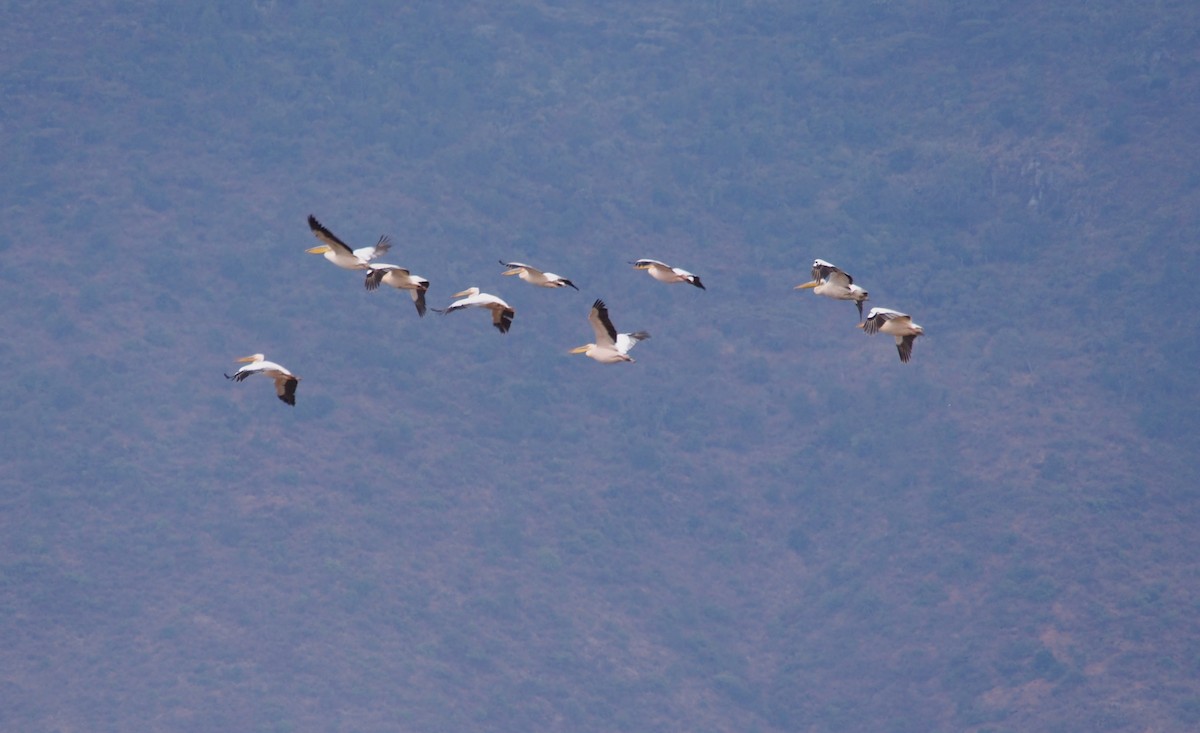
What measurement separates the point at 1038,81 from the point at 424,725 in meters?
55.0

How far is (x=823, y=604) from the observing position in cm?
9581

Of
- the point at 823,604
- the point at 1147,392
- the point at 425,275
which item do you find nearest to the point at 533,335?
the point at 425,275

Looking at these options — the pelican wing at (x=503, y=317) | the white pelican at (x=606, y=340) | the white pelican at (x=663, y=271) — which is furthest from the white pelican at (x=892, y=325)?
the pelican wing at (x=503, y=317)

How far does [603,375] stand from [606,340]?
66.8 metres

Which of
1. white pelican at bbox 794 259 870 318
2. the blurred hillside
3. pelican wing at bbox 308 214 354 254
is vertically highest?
white pelican at bbox 794 259 870 318

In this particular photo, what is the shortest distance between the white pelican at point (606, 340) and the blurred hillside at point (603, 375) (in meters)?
48.2

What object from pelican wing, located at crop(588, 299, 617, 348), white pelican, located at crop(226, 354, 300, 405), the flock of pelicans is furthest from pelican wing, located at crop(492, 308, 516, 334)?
white pelican, located at crop(226, 354, 300, 405)

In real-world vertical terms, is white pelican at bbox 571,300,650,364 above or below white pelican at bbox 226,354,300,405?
above

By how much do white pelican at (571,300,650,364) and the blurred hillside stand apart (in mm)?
48193

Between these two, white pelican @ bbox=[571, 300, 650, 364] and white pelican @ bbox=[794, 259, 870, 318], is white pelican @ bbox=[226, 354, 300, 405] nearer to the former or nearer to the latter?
white pelican @ bbox=[571, 300, 650, 364]

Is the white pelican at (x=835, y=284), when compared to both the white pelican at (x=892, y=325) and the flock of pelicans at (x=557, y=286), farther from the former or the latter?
the white pelican at (x=892, y=325)

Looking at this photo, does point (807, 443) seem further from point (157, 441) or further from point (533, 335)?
point (157, 441)

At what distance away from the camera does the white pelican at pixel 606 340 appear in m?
39.8

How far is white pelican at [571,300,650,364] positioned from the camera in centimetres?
3984
